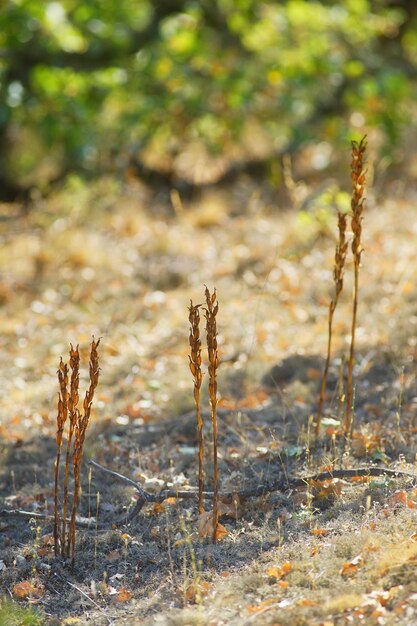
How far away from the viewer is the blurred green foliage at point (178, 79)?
33.9ft

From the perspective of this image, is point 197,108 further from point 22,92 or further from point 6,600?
point 6,600

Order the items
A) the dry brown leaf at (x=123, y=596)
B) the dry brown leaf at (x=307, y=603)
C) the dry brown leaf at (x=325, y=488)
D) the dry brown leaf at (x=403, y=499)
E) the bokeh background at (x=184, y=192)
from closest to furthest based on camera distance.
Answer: the dry brown leaf at (x=307, y=603) → the dry brown leaf at (x=123, y=596) → the dry brown leaf at (x=403, y=499) → the dry brown leaf at (x=325, y=488) → the bokeh background at (x=184, y=192)

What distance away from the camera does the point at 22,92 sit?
10.0 meters

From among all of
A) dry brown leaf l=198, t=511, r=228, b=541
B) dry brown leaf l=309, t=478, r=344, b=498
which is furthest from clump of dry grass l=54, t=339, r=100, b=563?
dry brown leaf l=309, t=478, r=344, b=498

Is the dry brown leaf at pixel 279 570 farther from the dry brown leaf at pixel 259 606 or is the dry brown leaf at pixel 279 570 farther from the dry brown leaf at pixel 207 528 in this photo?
the dry brown leaf at pixel 207 528

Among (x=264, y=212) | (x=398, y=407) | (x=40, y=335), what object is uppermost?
(x=264, y=212)

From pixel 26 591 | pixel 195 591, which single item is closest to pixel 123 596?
pixel 195 591

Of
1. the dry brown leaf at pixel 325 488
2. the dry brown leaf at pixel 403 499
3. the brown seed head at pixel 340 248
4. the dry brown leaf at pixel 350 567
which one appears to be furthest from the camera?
the brown seed head at pixel 340 248

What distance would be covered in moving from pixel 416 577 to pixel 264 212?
27.4 ft

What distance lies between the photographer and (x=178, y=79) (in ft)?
36.8

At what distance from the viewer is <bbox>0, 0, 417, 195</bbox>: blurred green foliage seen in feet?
33.9

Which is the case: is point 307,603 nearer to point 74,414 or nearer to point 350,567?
point 350,567

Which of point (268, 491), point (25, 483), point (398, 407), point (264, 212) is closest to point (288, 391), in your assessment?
point (398, 407)

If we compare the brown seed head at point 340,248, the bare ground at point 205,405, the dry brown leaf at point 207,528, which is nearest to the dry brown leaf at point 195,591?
the bare ground at point 205,405
